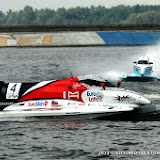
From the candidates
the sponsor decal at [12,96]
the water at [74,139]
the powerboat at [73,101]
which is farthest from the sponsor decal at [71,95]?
the sponsor decal at [12,96]

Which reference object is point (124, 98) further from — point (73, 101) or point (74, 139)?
point (74, 139)

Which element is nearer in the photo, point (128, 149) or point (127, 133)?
point (128, 149)

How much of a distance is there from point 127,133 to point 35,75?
28.4m

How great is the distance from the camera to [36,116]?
66.2 ft

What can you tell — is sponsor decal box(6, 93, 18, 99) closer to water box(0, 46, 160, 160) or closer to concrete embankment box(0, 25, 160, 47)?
water box(0, 46, 160, 160)

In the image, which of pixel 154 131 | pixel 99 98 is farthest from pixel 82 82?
pixel 154 131

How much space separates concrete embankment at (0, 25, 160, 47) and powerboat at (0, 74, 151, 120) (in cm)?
7345

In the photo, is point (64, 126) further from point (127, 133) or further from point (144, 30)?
point (144, 30)

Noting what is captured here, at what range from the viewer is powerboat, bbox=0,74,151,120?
787 inches

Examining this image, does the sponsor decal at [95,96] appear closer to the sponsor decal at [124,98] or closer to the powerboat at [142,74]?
the sponsor decal at [124,98]

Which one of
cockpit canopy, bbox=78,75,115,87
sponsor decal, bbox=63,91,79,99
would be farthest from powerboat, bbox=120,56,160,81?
sponsor decal, bbox=63,91,79,99

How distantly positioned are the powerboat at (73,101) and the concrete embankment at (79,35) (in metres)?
73.5

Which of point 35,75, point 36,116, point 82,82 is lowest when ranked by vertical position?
point 36,116

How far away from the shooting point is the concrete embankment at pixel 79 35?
310ft
